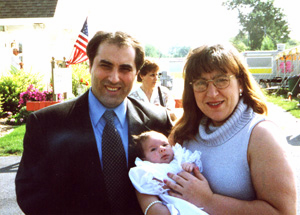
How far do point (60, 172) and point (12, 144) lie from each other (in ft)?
23.5

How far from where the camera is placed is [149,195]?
7.68 feet

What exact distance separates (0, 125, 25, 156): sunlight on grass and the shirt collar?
6353 millimetres

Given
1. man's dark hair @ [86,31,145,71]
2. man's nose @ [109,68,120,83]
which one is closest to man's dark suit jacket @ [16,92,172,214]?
man's nose @ [109,68,120,83]

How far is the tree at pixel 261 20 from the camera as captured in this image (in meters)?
76.2

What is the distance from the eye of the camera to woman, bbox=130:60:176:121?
18.8 feet

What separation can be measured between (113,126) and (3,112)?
11.8m

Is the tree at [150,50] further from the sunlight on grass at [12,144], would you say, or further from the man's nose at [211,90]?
the man's nose at [211,90]

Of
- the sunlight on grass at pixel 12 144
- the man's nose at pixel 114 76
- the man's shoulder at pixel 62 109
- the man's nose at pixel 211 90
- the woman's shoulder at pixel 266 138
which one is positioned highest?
the man's nose at pixel 114 76

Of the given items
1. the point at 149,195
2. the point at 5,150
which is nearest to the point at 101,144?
the point at 149,195

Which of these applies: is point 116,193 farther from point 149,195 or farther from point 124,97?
point 124,97

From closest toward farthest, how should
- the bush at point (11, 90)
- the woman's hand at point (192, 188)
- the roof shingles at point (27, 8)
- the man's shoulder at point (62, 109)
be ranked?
the woman's hand at point (192, 188) → the man's shoulder at point (62, 109) → the bush at point (11, 90) → the roof shingles at point (27, 8)

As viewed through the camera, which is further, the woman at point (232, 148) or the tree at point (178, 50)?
the tree at point (178, 50)

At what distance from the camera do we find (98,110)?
8.77 ft

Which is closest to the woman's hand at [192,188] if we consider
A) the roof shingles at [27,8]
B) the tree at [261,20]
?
the roof shingles at [27,8]
